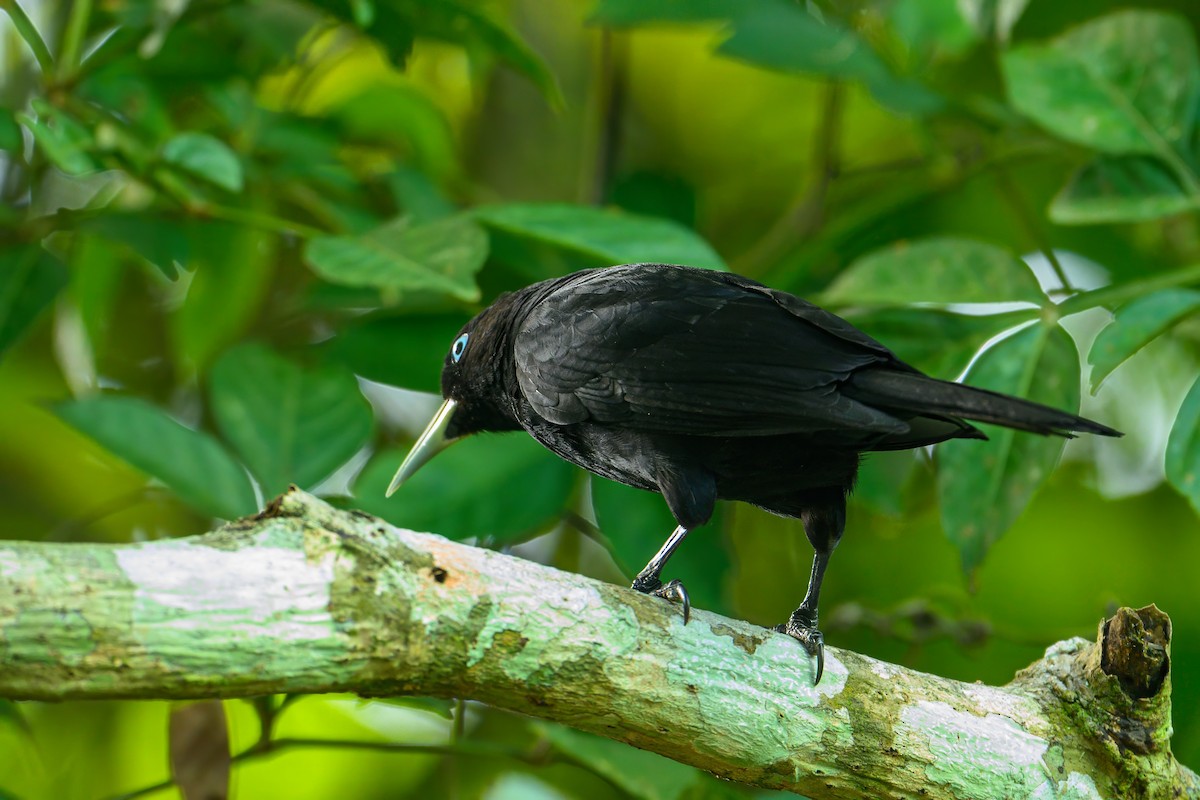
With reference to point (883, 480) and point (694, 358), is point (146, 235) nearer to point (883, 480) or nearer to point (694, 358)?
point (694, 358)

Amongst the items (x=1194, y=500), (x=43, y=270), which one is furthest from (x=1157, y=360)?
(x=43, y=270)

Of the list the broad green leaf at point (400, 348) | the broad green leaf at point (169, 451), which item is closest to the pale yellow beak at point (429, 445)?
the broad green leaf at point (400, 348)

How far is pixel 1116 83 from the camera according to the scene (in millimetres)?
3412

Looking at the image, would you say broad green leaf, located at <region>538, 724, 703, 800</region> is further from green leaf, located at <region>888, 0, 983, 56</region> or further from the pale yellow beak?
green leaf, located at <region>888, 0, 983, 56</region>

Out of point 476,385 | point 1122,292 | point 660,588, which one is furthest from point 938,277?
point 476,385

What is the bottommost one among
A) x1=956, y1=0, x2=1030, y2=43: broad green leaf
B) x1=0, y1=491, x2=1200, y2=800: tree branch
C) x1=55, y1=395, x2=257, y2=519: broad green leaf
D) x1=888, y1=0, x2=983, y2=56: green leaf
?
x1=0, y1=491, x2=1200, y2=800: tree branch

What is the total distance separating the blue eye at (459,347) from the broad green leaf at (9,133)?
4.21 ft

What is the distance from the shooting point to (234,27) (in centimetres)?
396

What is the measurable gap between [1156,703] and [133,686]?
189 cm

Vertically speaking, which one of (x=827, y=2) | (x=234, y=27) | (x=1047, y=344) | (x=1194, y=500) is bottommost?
(x=1194, y=500)

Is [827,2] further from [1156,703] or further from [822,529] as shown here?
[1156,703]

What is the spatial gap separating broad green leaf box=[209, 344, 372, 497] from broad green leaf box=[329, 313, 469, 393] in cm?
12

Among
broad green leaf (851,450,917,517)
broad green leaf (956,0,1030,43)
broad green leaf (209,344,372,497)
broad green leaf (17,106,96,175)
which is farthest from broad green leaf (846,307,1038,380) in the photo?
broad green leaf (17,106,96,175)

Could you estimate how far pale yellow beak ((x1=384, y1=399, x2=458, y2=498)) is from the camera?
318 cm
